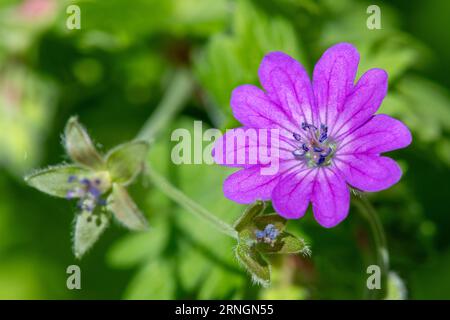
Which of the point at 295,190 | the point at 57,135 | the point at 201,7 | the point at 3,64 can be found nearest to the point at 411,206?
the point at 295,190

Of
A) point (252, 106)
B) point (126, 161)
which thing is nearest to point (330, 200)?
point (252, 106)

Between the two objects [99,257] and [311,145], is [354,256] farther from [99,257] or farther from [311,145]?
[99,257]

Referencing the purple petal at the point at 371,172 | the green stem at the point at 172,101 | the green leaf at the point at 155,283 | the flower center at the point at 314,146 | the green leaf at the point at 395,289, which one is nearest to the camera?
the purple petal at the point at 371,172

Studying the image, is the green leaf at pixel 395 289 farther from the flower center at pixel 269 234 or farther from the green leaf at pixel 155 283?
the green leaf at pixel 155 283

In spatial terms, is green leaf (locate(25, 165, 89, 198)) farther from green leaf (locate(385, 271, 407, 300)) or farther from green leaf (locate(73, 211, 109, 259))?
green leaf (locate(385, 271, 407, 300))

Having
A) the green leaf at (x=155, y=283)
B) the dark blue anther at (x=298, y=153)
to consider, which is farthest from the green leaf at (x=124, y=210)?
the dark blue anther at (x=298, y=153)

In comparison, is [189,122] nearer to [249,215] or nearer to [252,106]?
[252,106]
